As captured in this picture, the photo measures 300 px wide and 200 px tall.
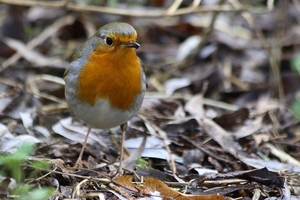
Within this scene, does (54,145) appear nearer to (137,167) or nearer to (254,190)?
(137,167)

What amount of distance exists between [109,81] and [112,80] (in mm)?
23

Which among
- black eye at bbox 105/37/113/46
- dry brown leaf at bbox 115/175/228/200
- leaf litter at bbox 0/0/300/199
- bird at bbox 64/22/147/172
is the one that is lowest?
leaf litter at bbox 0/0/300/199

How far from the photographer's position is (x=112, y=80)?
168 inches

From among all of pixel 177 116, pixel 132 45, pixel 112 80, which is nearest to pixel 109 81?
pixel 112 80

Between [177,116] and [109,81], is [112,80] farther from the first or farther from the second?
[177,116]

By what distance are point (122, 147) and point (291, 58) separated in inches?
131

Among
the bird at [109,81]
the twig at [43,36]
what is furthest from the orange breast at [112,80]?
the twig at [43,36]

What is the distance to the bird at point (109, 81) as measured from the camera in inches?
168

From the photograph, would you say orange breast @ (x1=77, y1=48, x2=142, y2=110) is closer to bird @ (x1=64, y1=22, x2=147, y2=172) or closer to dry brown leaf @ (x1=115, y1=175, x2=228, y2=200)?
bird @ (x1=64, y1=22, x2=147, y2=172)

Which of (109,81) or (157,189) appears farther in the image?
(109,81)

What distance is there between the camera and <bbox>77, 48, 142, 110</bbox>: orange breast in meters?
4.27

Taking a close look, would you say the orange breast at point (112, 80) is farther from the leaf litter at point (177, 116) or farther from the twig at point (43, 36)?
the twig at point (43, 36)

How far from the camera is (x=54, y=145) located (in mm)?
4738

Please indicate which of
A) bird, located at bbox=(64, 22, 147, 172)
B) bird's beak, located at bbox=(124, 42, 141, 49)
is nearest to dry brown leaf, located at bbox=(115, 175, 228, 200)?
bird, located at bbox=(64, 22, 147, 172)
